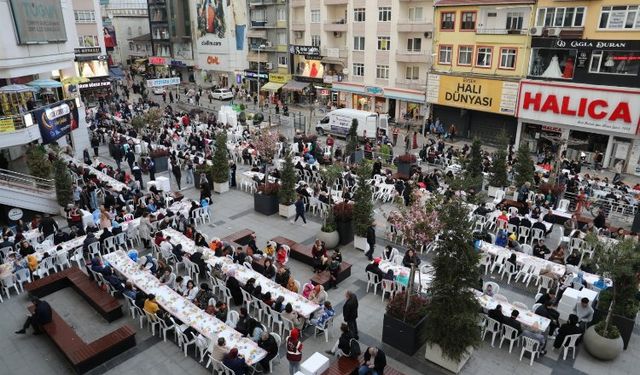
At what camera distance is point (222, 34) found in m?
61.0

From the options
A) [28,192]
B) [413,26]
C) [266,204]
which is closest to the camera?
[28,192]

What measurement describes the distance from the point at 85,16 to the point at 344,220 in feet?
151

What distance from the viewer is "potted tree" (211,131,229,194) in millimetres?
23341

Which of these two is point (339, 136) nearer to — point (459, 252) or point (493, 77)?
point (493, 77)

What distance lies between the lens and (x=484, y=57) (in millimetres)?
33750

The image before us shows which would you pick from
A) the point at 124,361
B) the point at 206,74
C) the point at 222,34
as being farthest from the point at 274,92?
the point at 124,361

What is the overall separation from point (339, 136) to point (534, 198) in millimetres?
18441

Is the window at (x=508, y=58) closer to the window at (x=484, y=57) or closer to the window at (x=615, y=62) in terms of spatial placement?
the window at (x=484, y=57)

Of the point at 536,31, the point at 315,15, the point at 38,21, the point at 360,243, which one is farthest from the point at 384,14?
the point at 360,243

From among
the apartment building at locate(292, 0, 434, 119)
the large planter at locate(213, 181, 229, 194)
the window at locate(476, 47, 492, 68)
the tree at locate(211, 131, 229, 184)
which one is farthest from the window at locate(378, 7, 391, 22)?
the large planter at locate(213, 181, 229, 194)

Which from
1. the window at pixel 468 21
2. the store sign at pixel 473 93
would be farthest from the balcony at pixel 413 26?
the store sign at pixel 473 93

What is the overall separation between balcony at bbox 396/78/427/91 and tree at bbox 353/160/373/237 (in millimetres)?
24681

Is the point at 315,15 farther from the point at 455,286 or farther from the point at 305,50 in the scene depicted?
the point at 455,286

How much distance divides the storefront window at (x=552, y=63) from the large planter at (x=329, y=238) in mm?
21673
